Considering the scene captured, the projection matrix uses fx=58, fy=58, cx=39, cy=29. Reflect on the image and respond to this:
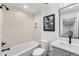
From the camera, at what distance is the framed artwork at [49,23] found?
5.34ft

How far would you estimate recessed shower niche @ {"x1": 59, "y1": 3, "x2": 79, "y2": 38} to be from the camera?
1151mm

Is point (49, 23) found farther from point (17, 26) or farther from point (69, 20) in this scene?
point (17, 26)

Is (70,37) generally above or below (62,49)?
above

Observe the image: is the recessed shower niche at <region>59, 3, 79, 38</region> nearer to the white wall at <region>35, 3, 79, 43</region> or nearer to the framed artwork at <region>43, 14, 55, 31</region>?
the white wall at <region>35, 3, 79, 43</region>

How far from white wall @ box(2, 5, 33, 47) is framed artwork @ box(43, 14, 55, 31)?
0.46 metres

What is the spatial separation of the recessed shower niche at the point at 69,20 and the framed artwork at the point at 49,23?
207mm

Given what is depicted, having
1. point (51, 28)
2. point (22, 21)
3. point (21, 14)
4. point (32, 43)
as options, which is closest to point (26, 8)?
point (21, 14)

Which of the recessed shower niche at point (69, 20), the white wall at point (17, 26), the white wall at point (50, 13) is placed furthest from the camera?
the white wall at point (17, 26)

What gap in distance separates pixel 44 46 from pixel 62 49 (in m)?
0.76

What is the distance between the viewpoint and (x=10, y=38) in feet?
5.88

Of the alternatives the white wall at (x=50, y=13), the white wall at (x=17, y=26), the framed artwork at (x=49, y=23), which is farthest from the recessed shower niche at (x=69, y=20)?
the white wall at (x=17, y=26)

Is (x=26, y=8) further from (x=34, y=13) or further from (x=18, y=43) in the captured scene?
(x=18, y=43)

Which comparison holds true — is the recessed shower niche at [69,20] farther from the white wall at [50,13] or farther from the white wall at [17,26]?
the white wall at [17,26]

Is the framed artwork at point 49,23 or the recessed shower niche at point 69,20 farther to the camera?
the framed artwork at point 49,23
